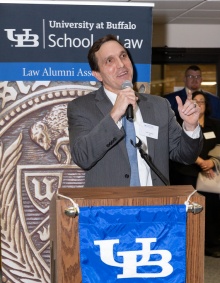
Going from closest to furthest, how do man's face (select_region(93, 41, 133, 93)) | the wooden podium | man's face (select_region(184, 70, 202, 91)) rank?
1. the wooden podium
2. man's face (select_region(93, 41, 133, 93))
3. man's face (select_region(184, 70, 202, 91))

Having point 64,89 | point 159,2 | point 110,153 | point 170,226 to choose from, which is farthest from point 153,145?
point 159,2

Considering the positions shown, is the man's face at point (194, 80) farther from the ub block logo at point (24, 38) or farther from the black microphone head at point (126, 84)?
the black microphone head at point (126, 84)

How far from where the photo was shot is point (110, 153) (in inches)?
103

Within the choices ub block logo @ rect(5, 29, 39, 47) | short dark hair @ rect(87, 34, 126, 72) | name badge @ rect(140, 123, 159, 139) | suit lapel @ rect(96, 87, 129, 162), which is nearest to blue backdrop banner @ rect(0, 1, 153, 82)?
ub block logo @ rect(5, 29, 39, 47)

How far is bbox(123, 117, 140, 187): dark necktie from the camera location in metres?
2.58

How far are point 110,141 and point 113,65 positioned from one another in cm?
44

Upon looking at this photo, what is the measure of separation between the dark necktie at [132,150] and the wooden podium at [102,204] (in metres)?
0.62

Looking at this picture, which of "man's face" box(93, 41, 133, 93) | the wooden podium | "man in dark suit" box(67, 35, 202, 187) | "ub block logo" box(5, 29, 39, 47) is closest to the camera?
the wooden podium

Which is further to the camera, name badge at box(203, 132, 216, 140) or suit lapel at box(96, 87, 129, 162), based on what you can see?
name badge at box(203, 132, 216, 140)

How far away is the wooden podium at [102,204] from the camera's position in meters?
1.83

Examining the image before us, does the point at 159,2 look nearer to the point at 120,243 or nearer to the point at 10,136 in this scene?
the point at 10,136

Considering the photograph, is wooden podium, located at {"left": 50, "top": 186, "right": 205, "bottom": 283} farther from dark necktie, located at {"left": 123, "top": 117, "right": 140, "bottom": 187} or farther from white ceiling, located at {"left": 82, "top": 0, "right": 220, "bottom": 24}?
white ceiling, located at {"left": 82, "top": 0, "right": 220, "bottom": 24}

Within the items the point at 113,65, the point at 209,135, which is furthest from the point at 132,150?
the point at 209,135

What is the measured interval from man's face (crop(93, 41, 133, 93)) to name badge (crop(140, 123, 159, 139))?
0.73 feet
